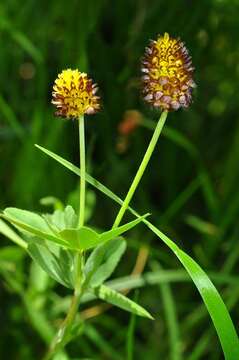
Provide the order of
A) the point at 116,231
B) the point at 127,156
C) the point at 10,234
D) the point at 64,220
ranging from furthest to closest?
the point at 127,156 < the point at 10,234 < the point at 64,220 < the point at 116,231

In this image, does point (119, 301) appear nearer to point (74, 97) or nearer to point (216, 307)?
point (216, 307)

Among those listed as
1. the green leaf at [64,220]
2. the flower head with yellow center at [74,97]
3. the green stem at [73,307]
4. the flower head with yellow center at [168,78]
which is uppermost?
the flower head with yellow center at [168,78]

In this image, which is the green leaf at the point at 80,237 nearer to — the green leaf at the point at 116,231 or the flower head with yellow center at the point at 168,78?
the green leaf at the point at 116,231

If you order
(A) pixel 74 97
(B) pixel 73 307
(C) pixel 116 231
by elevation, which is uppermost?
(A) pixel 74 97

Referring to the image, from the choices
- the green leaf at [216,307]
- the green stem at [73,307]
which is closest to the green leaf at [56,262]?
the green stem at [73,307]

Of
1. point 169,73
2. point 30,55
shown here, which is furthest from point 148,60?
point 30,55

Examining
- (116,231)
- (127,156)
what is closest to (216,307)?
(116,231)
